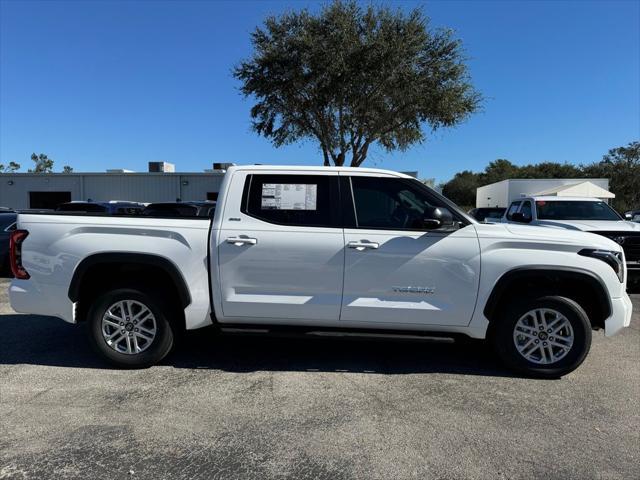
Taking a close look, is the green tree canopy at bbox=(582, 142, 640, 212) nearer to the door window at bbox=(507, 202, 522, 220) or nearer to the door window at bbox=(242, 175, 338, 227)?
the door window at bbox=(507, 202, 522, 220)

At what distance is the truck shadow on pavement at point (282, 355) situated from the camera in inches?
187

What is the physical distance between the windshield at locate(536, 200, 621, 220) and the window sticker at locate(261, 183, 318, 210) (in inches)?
287

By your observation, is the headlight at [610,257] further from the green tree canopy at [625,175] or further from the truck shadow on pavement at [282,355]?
the green tree canopy at [625,175]

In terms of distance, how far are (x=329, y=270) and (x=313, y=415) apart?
1.29 m

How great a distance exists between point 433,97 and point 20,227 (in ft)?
53.2

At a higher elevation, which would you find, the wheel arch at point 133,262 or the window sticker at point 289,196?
the window sticker at point 289,196

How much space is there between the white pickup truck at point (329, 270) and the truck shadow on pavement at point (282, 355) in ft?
1.02

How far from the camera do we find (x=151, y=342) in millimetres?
4629

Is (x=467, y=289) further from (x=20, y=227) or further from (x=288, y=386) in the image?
(x=20, y=227)

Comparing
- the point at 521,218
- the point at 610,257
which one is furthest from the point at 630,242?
the point at 610,257

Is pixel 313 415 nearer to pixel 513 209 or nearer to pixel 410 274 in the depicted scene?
pixel 410 274

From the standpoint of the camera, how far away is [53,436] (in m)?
3.39

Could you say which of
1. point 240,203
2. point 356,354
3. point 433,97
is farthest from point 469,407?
point 433,97

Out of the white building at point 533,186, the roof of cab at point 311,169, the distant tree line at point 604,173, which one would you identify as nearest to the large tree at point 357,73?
the roof of cab at point 311,169
